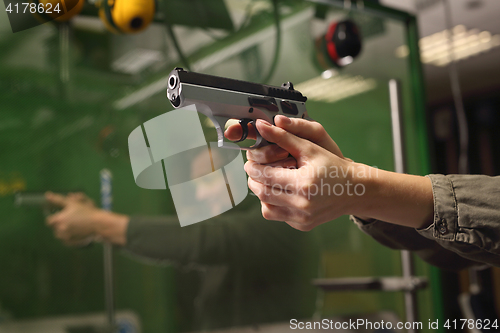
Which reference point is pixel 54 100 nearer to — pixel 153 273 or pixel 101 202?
pixel 101 202

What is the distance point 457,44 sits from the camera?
2.27m

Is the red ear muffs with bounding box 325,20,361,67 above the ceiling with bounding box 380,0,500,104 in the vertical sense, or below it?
below

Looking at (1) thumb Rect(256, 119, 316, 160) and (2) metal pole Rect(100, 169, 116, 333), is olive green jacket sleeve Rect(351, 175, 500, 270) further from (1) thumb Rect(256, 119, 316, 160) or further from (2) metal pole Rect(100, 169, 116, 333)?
(2) metal pole Rect(100, 169, 116, 333)

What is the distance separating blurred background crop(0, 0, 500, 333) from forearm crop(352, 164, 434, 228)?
0.22 m

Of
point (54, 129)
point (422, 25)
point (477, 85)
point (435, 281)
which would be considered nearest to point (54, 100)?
point (54, 129)

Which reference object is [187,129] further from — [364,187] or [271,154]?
[364,187]

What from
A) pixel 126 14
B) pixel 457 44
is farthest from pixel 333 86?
pixel 457 44

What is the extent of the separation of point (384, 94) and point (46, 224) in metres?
1.04

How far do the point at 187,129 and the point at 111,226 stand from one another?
402 millimetres

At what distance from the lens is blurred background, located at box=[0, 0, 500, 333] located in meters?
0.77

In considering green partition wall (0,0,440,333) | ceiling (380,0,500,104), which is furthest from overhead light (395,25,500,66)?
green partition wall (0,0,440,333)

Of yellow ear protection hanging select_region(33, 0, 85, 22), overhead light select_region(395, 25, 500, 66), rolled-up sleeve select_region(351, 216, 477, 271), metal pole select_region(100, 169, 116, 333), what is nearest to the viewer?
rolled-up sleeve select_region(351, 216, 477, 271)

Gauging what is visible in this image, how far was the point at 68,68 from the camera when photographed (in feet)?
2.68

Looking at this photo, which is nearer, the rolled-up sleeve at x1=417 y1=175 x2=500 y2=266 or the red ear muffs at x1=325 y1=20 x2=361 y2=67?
the rolled-up sleeve at x1=417 y1=175 x2=500 y2=266
